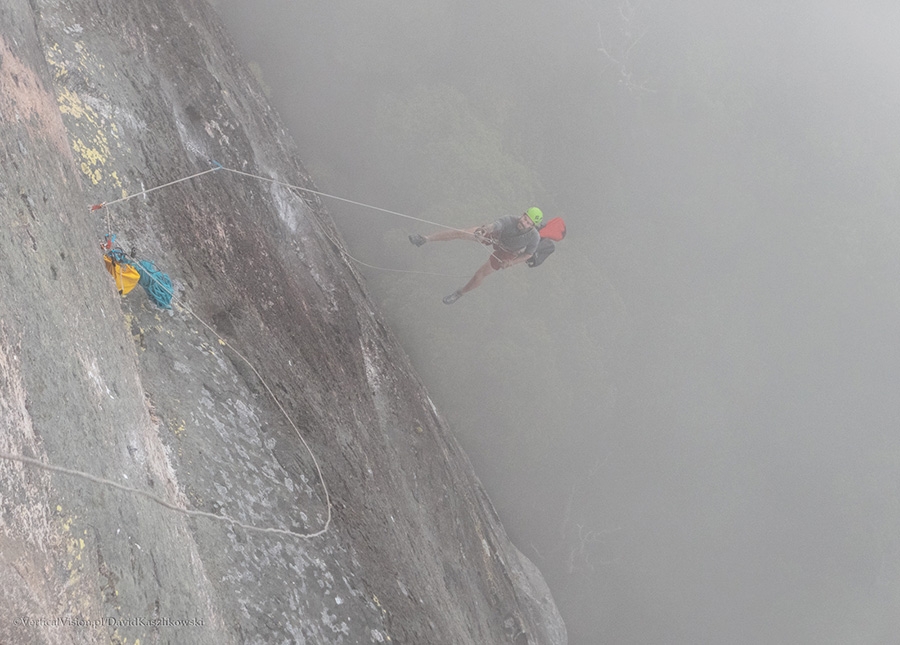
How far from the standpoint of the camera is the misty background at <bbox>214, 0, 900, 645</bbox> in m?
7.68

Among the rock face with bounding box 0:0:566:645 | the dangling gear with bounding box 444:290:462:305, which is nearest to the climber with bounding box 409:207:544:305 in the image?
the dangling gear with bounding box 444:290:462:305

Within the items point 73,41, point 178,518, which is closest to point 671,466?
point 178,518

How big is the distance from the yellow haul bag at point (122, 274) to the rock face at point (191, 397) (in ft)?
0.15

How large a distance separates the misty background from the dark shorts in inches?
57.0

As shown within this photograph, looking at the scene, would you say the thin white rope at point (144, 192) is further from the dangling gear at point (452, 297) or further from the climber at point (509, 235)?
the dangling gear at point (452, 297)

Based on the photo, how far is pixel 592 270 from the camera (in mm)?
8508

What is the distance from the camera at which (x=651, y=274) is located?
877 cm

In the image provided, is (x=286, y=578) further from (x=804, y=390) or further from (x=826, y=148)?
(x=826, y=148)

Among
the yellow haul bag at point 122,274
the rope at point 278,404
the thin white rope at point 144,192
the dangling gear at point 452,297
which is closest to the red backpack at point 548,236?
the dangling gear at point 452,297

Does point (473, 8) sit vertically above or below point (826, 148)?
below

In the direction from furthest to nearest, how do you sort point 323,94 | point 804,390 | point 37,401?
1. point 804,390
2. point 323,94
3. point 37,401

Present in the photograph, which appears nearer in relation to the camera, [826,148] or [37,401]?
[37,401]

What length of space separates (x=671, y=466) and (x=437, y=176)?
193 inches

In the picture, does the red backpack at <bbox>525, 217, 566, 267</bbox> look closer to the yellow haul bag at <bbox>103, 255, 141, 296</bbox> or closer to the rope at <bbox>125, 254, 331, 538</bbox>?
the rope at <bbox>125, 254, 331, 538</bbox>
